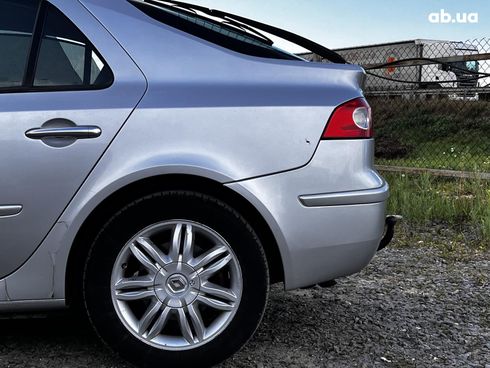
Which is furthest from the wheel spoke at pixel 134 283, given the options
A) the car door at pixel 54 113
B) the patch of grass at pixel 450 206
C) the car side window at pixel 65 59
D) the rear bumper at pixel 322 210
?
the patch of grass at pixel 450 206

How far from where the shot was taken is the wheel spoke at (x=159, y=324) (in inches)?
97.4

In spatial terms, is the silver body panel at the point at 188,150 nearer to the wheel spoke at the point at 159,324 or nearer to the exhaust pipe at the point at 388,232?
the exhaust pipe at the point at 388,232

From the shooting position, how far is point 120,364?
2635 mm

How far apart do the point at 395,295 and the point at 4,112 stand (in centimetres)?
257

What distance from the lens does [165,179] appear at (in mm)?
2461

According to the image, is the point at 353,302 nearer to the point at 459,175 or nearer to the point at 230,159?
the point at 230,159

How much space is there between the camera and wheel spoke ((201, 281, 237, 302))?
8.18 feet

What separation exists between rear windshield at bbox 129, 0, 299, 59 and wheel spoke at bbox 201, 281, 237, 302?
1.04 metres

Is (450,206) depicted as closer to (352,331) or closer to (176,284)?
(352,331)

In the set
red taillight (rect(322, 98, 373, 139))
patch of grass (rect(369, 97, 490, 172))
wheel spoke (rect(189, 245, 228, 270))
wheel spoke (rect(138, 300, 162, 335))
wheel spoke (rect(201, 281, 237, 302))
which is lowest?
patch of grass (rect(369, 97, 490, 172))

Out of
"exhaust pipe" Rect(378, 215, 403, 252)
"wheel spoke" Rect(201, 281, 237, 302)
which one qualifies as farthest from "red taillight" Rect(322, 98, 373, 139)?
"wheel spoke" Rect(201, 281, 237, 302)

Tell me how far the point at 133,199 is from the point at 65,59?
684 mm

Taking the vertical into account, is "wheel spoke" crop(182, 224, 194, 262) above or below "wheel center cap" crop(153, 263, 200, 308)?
above

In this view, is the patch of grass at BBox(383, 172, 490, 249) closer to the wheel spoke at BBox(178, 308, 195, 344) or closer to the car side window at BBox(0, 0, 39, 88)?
the wheel spoke at BBox(178, 308, 195, 344)
